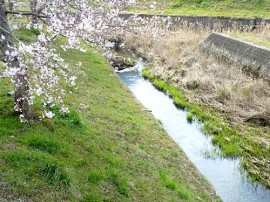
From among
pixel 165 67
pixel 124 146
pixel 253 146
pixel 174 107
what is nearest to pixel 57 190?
pixel 124 146

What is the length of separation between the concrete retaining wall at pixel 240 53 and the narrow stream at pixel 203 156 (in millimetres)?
4246

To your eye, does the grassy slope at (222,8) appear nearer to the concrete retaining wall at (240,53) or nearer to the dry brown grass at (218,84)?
the dry brown grass at (218,84)

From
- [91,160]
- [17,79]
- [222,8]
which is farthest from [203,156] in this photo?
[222,8]

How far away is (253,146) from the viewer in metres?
11.0

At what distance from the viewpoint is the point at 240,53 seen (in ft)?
55.8

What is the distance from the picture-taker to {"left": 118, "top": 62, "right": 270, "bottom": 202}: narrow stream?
8.83 metres

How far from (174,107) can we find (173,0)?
95.9 ft

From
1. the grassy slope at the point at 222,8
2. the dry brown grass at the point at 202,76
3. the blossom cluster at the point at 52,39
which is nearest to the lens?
the blossom cluster at the point at 52,39

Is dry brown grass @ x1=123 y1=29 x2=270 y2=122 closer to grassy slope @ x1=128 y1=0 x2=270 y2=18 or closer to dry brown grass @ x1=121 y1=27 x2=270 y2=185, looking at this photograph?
dry brown grass @ x1=121 y1=27 x2=270 y2=185

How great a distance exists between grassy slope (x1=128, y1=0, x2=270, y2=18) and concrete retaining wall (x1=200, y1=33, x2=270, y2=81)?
7697mm

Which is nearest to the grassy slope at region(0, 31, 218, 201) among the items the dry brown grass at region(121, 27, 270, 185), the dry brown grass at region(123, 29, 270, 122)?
the dry brown grass at region(121, 27, 270, 185)

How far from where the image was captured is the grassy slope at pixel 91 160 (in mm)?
5703

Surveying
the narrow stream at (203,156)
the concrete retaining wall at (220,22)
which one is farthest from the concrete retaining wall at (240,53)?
the concrete retaining wall at (220,22)

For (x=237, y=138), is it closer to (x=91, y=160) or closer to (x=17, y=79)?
(x=91, y=160)
